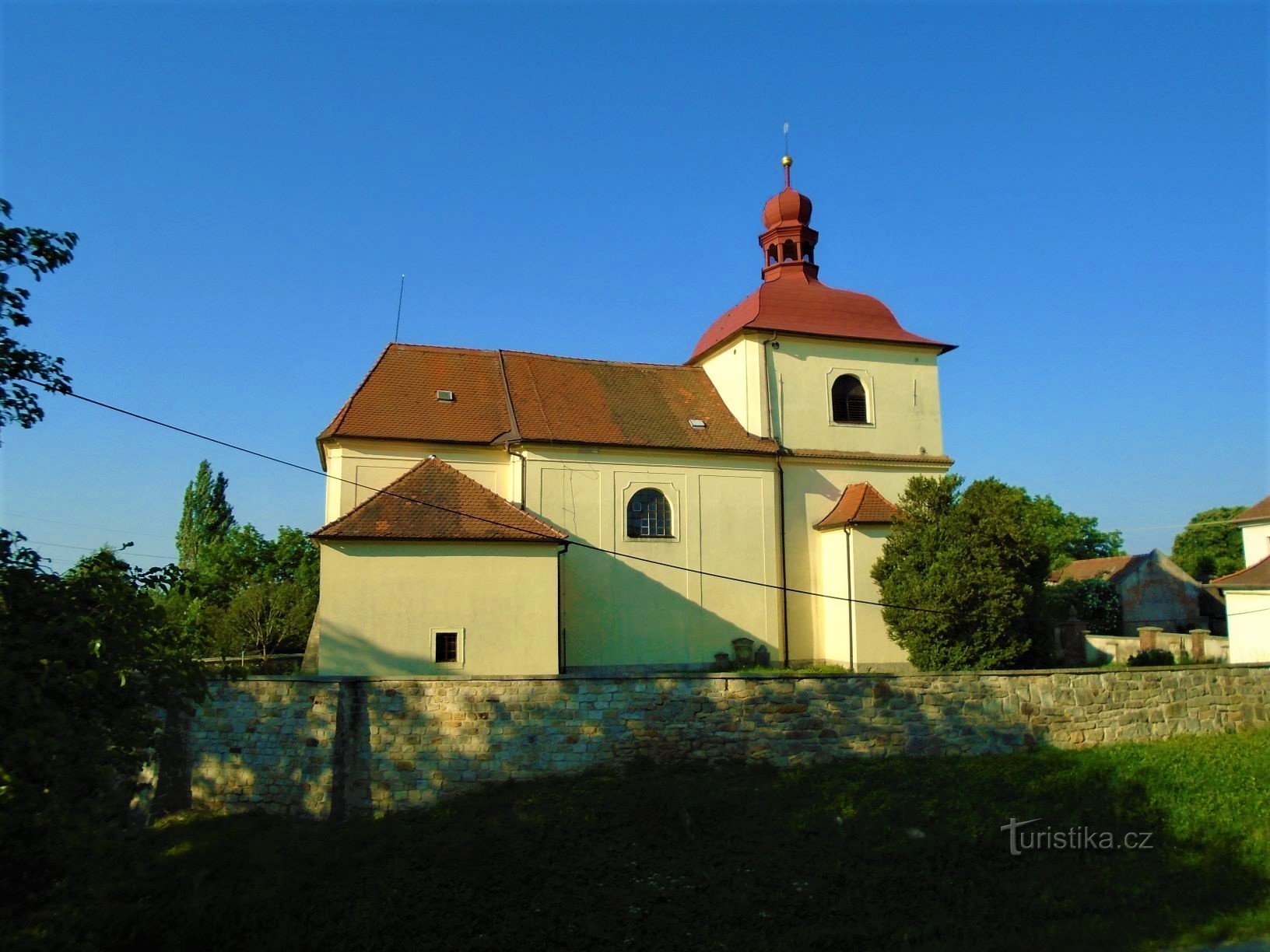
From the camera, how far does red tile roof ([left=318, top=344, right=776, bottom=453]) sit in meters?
21.6

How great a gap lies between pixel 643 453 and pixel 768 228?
9.16 m

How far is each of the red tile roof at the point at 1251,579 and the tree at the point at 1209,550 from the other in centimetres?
3182

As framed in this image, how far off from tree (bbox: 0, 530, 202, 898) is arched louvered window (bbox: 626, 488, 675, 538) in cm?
1467

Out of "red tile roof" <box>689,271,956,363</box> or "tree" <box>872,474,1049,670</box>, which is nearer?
"tree" <box>872,474,1049,670</box>

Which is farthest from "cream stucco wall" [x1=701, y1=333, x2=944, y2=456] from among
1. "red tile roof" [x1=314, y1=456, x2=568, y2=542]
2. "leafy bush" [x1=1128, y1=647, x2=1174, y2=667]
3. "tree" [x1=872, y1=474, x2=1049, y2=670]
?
"red tile roof" [x1=314, y1=456, x2=568, y2=542]

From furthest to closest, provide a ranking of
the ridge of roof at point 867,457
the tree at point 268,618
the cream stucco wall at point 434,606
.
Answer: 1. the tree at point 268,618
2. the ridge of roof at point 867,457
3. the cream stucco wall at point 434,606

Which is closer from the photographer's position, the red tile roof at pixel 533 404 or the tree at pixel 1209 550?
the red tile roof at pixel 533 404

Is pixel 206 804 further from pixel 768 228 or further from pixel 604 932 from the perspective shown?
pixel 768 228

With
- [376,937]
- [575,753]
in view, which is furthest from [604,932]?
[575,753]

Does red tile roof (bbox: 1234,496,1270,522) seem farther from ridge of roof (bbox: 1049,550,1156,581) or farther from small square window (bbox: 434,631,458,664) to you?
small square window (bbox: 434,631,458,664)

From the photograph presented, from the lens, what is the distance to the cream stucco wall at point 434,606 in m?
17.1

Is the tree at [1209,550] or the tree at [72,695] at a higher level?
the tree at [1209,550]

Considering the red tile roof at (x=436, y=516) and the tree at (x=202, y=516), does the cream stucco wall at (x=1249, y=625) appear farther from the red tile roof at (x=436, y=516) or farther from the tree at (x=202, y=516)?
the tree at (x=202, y=516)

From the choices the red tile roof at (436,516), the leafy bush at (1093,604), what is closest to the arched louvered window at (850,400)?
the red tile roof at (436,516)
